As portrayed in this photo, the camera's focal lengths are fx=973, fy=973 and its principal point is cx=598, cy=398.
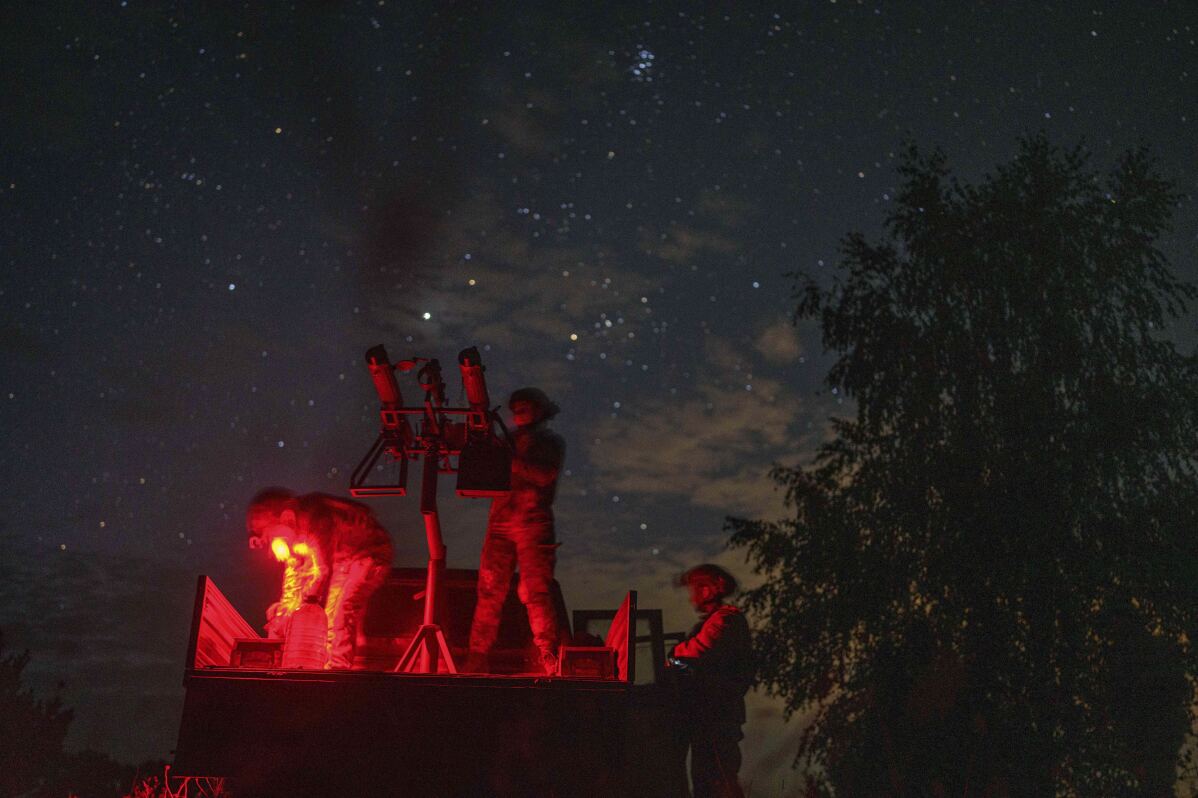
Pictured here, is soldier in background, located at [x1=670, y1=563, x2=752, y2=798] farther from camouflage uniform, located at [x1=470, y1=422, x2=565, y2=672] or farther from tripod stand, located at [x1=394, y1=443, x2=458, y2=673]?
tripod stand, located at [x1=394, y1=443, x2=458, y2=673]

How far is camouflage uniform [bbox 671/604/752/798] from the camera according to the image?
6598mm

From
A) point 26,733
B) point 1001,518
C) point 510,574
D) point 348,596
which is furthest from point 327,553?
point 26,733

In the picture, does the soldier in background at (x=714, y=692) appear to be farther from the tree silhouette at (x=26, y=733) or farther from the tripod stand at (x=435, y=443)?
the tree silhouette at (x=26, y=733)

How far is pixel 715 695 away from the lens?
6.70 metres

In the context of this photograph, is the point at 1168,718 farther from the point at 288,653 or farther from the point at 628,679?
the point at 288,653

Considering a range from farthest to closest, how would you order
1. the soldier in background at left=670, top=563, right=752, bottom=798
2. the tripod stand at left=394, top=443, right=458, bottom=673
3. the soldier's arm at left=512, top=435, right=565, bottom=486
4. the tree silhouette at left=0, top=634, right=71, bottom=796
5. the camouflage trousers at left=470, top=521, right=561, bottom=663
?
the tree silhouette at left=0, top=634, right=71, bottom=796
the soldier in background at left=670, top=563, right=752, bottom=798
the soldier's arm at left=512, top=435, right=565, bottom=486
the camouflage trousers at left=470, top=521, right=561, bottom=663
the tripod stand at left=394, top=443, right=458, bottom=673

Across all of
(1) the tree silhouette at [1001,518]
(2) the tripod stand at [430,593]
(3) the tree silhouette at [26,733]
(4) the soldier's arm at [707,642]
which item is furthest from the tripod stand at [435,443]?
(3) the tree silhouette at [26,733]

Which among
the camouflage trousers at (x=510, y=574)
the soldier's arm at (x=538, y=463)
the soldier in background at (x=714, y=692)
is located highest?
the soldier's arm at (x=538, y=463)

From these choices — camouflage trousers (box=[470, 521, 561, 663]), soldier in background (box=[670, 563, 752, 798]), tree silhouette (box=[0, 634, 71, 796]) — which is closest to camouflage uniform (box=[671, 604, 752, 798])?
soldier in background (box=[670, 563, 752, 798])

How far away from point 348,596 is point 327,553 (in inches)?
11.7

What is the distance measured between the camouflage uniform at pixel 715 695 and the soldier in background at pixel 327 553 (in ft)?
7.30

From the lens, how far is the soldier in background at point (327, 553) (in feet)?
19.2

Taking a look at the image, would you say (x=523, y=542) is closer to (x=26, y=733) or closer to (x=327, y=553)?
(x=327, y=553)

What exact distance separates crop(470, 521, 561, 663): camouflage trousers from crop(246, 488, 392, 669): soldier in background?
0.65m
